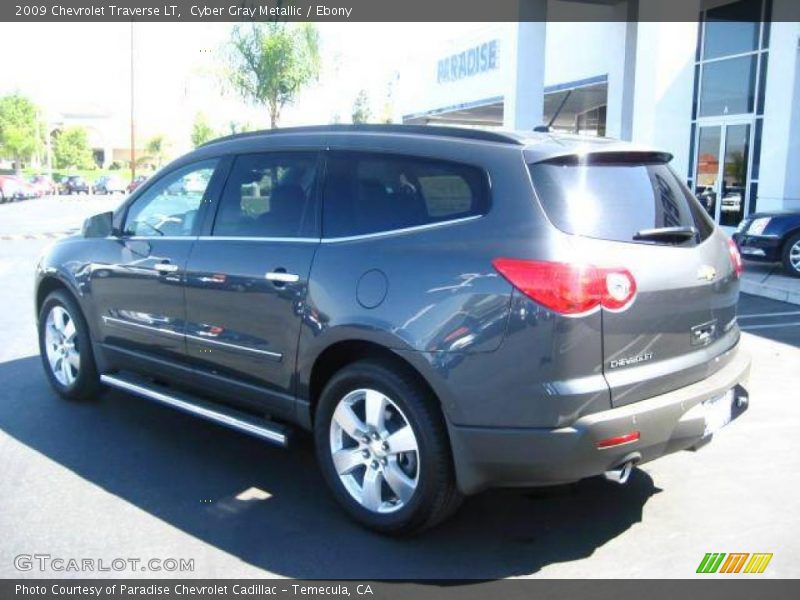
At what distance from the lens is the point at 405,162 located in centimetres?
380

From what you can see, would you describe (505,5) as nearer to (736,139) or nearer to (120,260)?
(736,139)

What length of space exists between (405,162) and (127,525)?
7.25ft

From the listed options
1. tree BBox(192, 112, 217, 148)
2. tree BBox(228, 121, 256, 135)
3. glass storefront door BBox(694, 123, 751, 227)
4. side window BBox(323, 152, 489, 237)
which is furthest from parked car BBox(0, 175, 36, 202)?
side window BBox(323, 152, 489, 237)

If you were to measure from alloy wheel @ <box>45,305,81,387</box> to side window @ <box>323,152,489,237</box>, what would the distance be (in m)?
2.60

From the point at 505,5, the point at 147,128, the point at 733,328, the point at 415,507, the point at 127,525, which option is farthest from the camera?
the point at 147,128

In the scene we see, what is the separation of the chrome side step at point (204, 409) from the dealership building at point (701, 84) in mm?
11357

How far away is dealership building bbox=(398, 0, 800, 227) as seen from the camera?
14.3 m

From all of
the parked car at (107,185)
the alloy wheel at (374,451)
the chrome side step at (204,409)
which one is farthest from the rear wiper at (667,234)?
the parked car at (107,185)

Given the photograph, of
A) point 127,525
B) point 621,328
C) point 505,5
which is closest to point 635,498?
point 621,328

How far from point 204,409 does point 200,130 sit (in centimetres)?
7813

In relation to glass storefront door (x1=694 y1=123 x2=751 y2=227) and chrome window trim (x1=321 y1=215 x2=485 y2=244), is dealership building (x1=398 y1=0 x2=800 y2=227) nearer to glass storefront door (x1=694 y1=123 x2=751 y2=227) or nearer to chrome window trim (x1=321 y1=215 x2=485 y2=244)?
glass storefront door (x1=694 y1=123 x2=751 y2=227)

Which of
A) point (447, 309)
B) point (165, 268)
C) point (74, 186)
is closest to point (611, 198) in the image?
point (447, 309)

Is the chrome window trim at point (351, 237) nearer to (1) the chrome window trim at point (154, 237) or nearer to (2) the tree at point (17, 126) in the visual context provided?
(1) the chrome window trim at point (154, 237)

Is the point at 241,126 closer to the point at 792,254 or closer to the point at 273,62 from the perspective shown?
the point at 273,62
